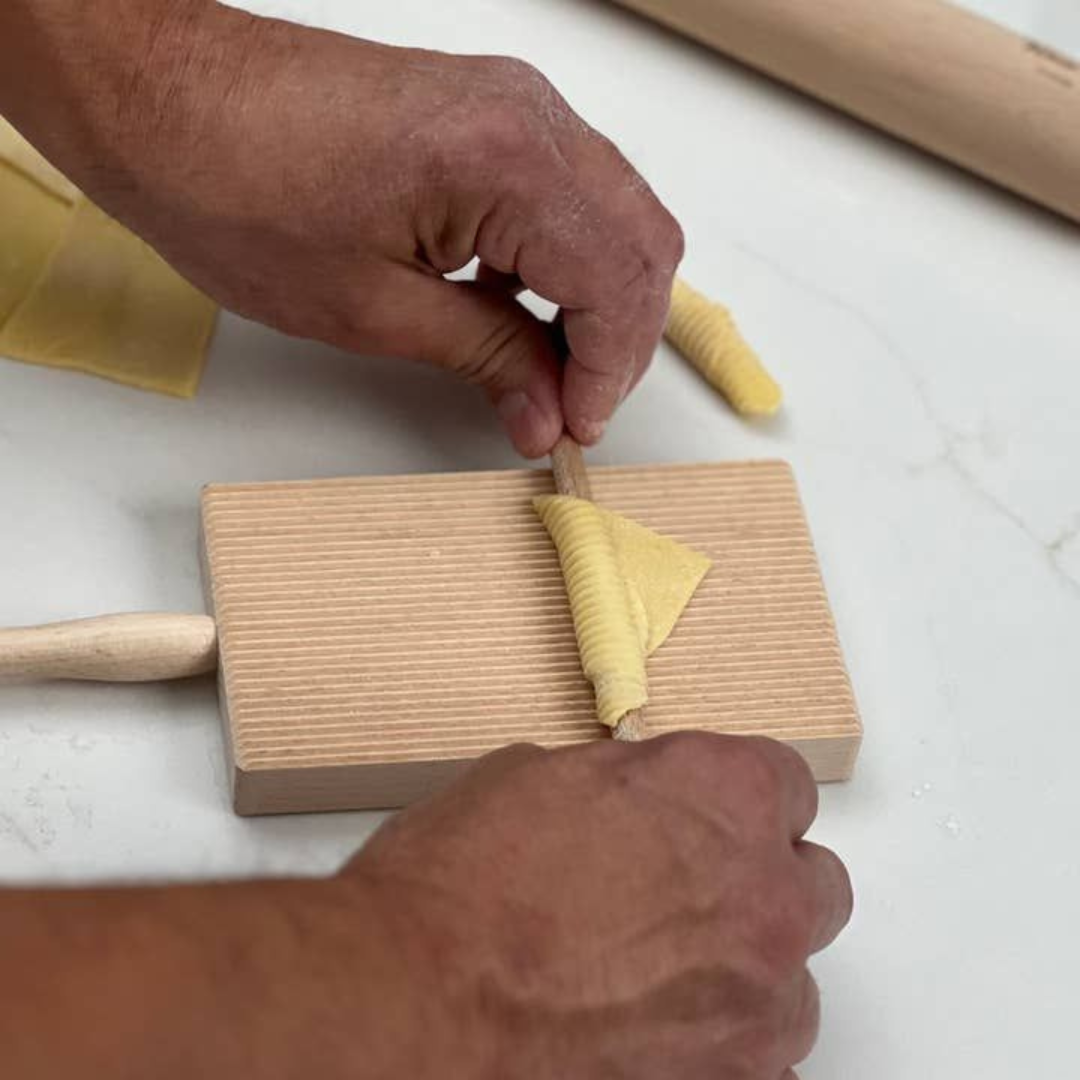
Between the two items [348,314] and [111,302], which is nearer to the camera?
[348,314]

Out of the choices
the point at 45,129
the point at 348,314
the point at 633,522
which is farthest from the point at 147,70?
the point at 633,522

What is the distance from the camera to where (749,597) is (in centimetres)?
126

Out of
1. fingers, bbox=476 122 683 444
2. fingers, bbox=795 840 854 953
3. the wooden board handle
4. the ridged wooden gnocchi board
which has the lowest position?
the wooden board handle

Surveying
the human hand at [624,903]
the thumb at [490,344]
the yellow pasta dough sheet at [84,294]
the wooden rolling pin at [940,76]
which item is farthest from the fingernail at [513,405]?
the wooden rolling pin at [940,76]

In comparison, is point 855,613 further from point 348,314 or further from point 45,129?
point 45,129

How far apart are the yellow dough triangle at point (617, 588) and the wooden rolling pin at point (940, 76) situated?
53 cm

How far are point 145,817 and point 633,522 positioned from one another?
371 mm

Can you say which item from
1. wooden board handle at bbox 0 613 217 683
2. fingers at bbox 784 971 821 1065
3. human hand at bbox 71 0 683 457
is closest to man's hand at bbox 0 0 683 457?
human hand at bbox 71 0 683 457

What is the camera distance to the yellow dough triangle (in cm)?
117

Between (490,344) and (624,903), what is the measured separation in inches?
19.7

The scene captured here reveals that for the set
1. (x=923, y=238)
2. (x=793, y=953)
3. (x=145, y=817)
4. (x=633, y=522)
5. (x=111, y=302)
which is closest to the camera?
(x=793, y=953)

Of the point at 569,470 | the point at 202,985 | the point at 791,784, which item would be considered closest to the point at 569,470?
the point at 569,470

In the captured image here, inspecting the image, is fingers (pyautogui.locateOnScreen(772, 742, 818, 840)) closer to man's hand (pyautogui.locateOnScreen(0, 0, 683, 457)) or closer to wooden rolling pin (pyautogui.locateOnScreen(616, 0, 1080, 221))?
man's hand (pyautogui.locateOnScreen(0, 0, 683, 457))

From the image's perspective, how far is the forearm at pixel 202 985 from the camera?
0.74m
